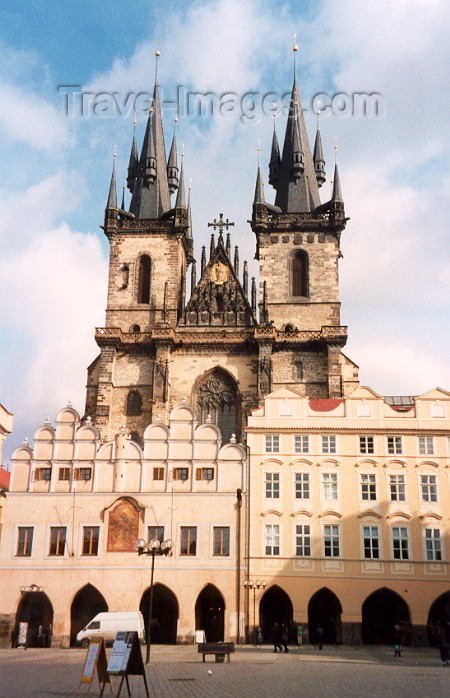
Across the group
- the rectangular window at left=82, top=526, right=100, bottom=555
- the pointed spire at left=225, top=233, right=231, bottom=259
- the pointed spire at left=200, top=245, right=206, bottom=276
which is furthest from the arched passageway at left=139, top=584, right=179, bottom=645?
the pointed spire at left=225, top=233, right=231, bottom=259

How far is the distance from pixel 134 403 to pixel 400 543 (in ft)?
71.3

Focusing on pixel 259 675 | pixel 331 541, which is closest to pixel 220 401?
pixel 331 541

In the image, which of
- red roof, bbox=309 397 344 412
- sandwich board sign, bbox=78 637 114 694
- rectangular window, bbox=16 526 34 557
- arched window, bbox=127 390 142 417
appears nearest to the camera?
sandwich board sign, bbox=78 637 114 694

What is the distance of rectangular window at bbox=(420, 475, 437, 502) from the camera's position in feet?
115

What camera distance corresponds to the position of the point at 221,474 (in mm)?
35594

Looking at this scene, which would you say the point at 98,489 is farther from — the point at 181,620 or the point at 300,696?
the point at 300,696

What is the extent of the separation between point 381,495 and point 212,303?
22609 mm

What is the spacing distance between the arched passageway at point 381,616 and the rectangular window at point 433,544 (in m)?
2.39

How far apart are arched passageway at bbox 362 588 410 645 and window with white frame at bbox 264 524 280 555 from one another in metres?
4.51

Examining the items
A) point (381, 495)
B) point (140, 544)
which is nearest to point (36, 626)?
point (140, 544)

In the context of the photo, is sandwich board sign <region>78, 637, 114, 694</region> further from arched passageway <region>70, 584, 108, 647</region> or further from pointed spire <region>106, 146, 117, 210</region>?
pointed spire <region>106, 146, 117, 210</region>

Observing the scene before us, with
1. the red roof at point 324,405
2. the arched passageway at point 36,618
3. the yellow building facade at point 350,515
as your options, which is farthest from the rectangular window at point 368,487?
the arched passageway at point 36,618

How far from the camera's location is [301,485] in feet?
116

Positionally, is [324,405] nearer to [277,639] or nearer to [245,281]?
[277,639]
